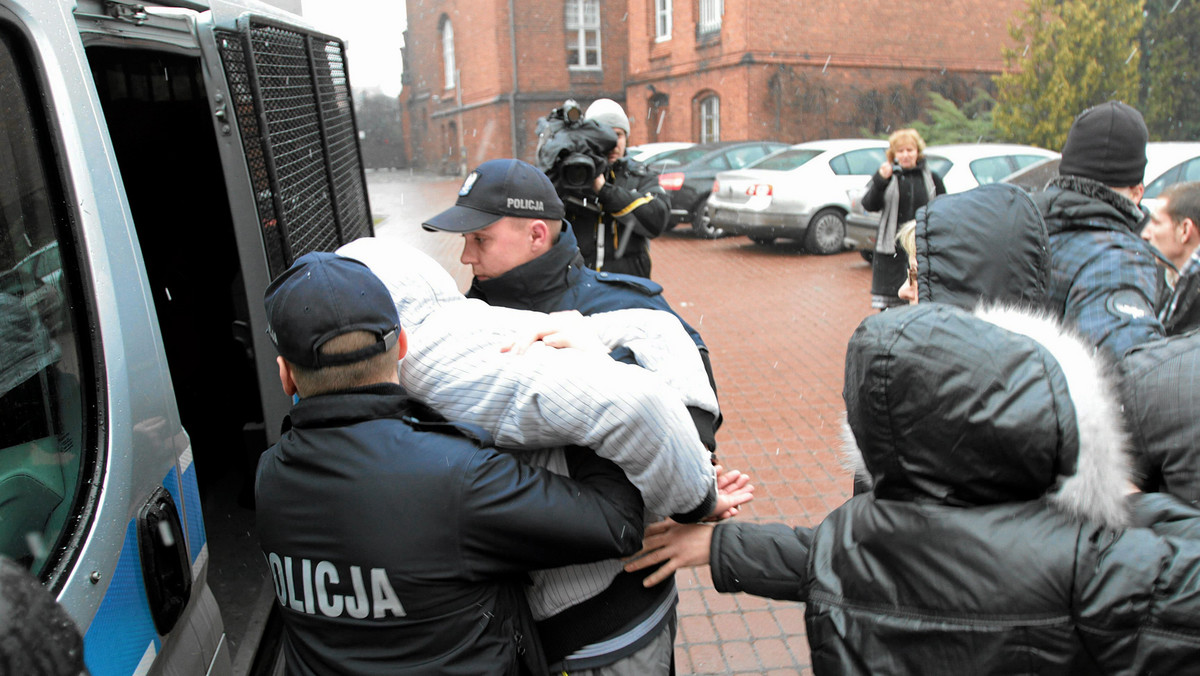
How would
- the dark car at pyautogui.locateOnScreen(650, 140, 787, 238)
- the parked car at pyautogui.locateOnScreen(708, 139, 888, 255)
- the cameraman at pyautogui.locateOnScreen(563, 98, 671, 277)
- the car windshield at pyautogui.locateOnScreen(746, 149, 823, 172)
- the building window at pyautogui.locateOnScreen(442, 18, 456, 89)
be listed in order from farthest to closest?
the building window at pyautogui.locateOnScreen(442, 18, 456, 89) < the dark car at pyautogui.locateOnScreen(650, 140, 787, 238) < the car windshield at pyautogui.locateOnScreen(746, 149, 823, 172) < the parked car at pyautogui.locateOnScreen(708, 139, 888, 255) < the cameraman at pyautogui.locateOnScreen(563, 98, 671, 277)

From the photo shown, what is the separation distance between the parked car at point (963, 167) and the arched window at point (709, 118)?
12428mm

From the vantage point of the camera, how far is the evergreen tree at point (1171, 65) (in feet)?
55.4

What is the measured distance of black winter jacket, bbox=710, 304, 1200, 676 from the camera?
1.22 metres

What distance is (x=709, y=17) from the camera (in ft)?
76.4

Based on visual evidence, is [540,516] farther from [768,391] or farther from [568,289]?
[768,391]

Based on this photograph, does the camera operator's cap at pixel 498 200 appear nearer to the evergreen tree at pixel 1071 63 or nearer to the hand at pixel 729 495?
the hand at pixel 729 495

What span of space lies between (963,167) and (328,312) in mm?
10990

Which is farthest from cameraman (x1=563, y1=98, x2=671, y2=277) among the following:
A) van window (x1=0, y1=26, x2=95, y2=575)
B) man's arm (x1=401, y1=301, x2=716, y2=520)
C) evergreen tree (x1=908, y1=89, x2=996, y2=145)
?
evergreen tree (x1=908, y1=89, x2=996, y2=145)

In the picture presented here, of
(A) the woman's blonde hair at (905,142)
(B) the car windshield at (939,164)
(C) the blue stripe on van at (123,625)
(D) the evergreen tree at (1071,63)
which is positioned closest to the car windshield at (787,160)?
(B) the car windshield at (939,164)

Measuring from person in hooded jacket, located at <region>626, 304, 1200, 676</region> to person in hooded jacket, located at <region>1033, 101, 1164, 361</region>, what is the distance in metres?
1.20

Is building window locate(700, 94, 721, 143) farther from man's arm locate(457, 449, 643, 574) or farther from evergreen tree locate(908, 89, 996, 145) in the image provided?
man's arm locate(457, 449, 643, 574)

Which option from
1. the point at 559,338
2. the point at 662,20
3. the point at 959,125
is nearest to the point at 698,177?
the point at 959,125

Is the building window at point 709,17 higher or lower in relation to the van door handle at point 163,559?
higher

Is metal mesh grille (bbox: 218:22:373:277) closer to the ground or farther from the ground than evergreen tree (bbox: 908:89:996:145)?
farther from the ground
